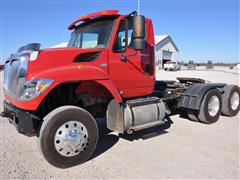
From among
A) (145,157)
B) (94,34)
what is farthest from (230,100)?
(94,34)

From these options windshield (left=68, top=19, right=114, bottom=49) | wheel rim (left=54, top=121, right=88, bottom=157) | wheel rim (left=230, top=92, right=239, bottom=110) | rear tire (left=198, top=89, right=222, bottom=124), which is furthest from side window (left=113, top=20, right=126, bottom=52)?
wheel rim (left=230, top=92, right=239, bottom=110)

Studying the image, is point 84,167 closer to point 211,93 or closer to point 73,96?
point 73,96

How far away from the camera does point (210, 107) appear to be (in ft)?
20.6

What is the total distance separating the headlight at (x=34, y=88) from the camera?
129 inches

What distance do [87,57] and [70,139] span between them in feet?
4.94

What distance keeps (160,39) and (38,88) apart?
43967 mm

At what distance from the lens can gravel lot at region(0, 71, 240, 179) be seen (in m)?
3.36

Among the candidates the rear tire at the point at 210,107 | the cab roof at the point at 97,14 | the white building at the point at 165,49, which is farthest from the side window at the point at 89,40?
the white building at the point at 165,49

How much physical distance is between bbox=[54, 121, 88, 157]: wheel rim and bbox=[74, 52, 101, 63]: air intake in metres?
1.14

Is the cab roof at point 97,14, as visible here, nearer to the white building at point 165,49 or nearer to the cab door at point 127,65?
the cab door at point 127,65

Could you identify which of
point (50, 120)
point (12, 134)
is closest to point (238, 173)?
point (50, 120)

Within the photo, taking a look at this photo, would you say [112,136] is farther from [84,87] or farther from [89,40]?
[89,40]

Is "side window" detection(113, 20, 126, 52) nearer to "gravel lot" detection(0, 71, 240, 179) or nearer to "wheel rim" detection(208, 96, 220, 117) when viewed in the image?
"gravel lot" detection(0, 71, 240, 179)

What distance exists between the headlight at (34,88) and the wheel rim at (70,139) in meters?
0.66
